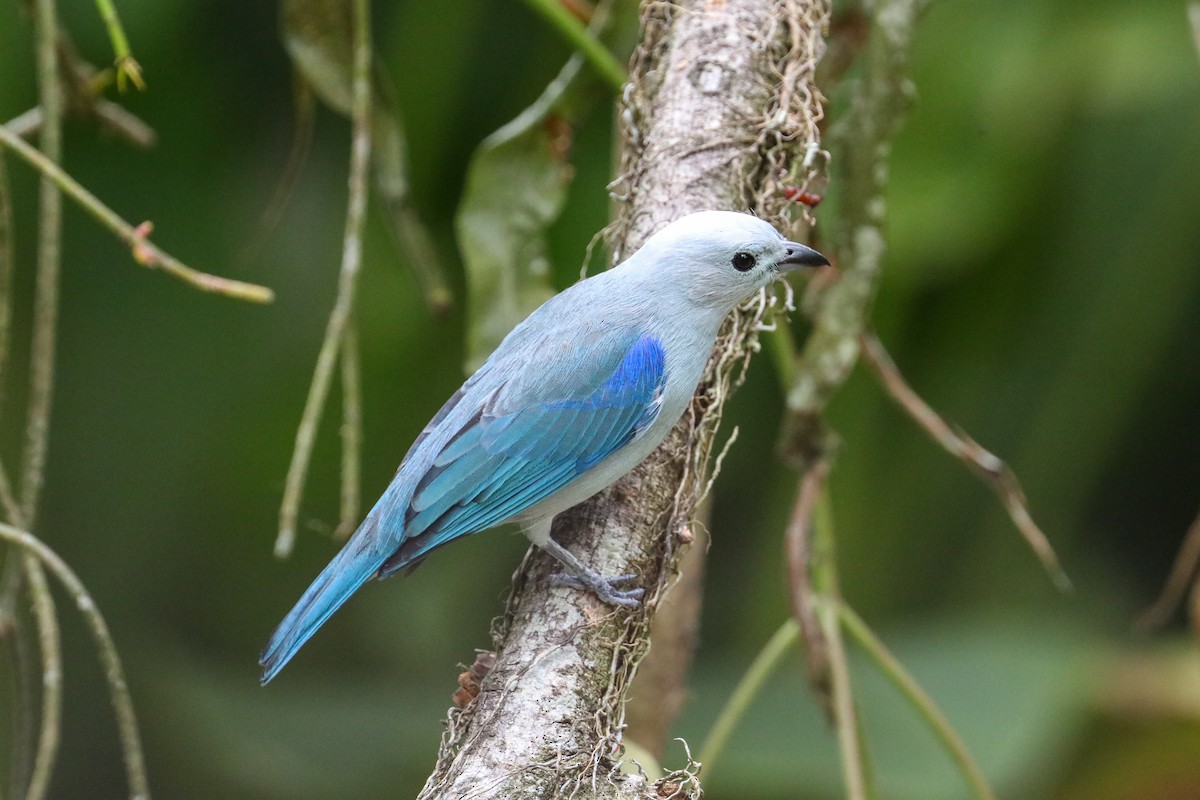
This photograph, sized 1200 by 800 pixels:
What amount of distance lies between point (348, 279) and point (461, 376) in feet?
5.48

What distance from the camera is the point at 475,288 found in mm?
3170

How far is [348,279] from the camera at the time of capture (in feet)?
8.89

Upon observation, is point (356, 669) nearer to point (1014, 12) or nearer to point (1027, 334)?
point (1027, 334)

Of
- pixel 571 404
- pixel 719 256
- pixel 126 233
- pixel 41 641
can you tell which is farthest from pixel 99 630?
pixel 719 256

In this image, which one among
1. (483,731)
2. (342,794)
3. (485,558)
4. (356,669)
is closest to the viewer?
(483,731)

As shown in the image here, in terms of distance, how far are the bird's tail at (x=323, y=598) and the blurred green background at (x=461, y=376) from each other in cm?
159

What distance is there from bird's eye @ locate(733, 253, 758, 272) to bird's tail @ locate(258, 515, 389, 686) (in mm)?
990

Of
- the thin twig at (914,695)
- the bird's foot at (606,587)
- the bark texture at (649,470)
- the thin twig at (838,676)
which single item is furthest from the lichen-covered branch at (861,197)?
the bird's foot at (606,587)

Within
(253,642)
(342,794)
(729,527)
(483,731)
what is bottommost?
(342,794)

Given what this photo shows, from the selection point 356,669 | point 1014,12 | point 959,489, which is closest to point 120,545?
point 356,669

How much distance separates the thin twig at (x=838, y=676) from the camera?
2764 mm

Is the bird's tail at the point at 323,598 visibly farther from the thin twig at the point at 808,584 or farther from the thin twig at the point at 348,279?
the thin twig at the point at 808,584

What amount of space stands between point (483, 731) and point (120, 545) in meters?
2.84

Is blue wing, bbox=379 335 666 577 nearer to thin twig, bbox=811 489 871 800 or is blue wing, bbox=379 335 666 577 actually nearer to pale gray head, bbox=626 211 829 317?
pale gray head, bbox=626 211 829 317
